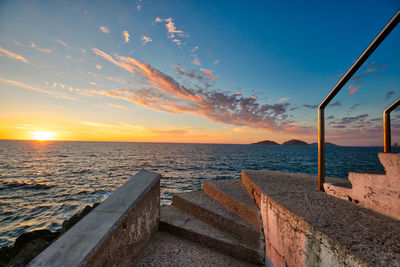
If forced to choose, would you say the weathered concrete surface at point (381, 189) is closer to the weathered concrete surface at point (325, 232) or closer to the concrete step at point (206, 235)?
the weathered concrete surface at point (325, 232)

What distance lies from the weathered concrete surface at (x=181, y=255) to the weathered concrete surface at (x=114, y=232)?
16cm

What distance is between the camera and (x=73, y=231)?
1646mm

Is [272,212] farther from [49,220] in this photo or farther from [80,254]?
[49,220]

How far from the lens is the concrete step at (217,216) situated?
264 centimetres

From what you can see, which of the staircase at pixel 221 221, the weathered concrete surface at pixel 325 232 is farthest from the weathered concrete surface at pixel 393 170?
the staircase at pixel 221 221

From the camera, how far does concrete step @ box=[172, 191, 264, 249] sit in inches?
104

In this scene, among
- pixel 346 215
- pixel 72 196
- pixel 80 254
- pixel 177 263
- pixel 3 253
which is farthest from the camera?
pixel 72 196

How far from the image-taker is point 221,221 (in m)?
3.04

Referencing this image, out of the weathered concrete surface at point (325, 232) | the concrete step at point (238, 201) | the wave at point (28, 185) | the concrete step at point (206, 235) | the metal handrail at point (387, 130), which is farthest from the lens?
the wave at point (28, 185)

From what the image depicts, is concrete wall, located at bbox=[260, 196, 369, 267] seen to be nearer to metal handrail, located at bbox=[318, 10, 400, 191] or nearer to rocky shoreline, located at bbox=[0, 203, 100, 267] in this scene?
metal handrail, located at bbox=[318, 10, 400, 191]

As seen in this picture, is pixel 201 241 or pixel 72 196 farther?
pixel 72 196

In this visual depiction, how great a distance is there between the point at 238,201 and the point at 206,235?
2.71 ft

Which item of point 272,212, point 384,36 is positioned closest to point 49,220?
point 272,212

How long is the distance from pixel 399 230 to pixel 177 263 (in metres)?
2.51
